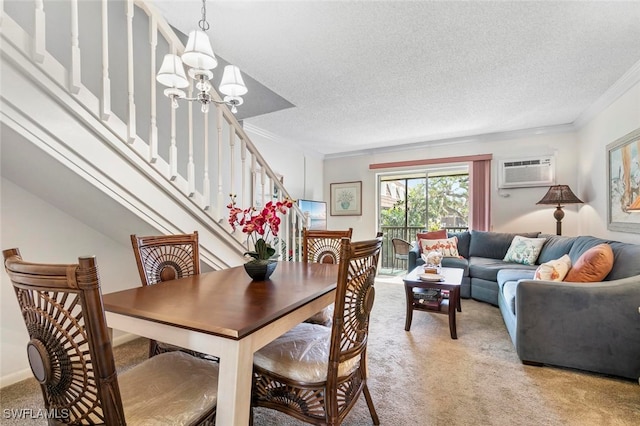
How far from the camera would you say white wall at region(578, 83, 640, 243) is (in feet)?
9.17

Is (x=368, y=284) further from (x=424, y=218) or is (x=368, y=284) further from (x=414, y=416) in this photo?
(x=424, y=218)

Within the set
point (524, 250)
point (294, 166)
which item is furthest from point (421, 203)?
point (294, 166)

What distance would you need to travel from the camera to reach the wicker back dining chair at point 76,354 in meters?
0.66

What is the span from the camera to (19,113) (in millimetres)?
1166

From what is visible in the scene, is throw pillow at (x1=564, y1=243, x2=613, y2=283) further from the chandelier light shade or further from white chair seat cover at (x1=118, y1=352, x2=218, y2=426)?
white chair seat cover at (x1=118, y1=352, x2=218, y2=426)

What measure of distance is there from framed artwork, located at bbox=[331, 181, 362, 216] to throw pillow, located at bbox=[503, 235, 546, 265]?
274 centimetres

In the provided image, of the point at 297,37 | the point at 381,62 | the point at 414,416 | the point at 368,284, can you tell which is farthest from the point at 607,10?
the point at 414,416

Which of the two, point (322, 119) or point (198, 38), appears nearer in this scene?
point (198, 38)

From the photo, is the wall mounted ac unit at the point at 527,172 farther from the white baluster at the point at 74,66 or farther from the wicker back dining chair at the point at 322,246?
the white baluster at the point at 74,66

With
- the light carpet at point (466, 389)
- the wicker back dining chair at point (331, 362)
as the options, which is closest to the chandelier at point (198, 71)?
the wicker back dining chair at point (331, 362)

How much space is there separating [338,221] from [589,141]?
412 cm

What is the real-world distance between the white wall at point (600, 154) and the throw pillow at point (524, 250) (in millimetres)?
651

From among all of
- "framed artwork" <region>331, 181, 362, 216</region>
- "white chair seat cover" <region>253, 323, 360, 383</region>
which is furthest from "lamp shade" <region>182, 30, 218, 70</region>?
"framed artwork" <region>331, 181, 362, 216</region>

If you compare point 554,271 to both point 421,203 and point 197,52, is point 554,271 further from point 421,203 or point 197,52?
point 421,203
